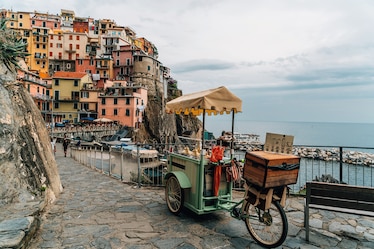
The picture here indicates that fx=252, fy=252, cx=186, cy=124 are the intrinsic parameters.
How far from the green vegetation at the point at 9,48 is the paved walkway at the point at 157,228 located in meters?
4.19

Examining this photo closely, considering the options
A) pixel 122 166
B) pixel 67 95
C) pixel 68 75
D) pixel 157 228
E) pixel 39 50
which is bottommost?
pixel 157 228

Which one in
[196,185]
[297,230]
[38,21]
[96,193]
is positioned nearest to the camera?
[297,230]

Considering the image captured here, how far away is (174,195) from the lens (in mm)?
6031

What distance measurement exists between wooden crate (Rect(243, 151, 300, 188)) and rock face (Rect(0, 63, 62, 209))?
14.5 ft

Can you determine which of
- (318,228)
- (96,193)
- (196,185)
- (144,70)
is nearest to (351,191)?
(318,228)

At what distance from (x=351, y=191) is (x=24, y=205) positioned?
239 inches

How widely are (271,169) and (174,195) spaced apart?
2740 mm

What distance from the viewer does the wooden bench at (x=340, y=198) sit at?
4.43 m

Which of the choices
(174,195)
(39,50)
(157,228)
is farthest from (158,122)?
(157,228)

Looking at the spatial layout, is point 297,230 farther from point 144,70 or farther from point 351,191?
point 144,70

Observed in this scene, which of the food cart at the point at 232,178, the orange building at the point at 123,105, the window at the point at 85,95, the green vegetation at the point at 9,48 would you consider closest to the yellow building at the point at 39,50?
the window at the point at 85,95

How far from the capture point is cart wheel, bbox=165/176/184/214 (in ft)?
18.7

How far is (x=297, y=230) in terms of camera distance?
16.7 ft

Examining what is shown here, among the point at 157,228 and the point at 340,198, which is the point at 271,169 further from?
the point at 157,228
